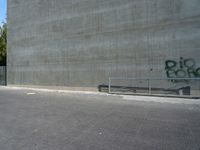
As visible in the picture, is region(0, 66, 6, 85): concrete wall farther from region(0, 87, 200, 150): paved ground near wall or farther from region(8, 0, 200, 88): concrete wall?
region(0, 87, 200, 150): paved ground near wall

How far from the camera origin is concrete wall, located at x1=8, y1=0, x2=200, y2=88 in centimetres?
1262

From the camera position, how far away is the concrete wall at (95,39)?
12.6m

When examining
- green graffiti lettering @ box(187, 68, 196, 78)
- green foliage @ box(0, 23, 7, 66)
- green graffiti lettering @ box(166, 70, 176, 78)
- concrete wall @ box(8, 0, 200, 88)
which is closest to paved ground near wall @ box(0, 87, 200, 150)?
green graffiti lettering @ box(187, 68, 196, 78)

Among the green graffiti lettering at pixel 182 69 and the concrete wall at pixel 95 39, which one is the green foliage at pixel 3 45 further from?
the green graffiti lettering at pixel 182 69

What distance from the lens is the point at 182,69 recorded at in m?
12.4

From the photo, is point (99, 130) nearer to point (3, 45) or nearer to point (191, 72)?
point (191, 72)

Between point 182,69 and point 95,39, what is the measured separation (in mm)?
6250

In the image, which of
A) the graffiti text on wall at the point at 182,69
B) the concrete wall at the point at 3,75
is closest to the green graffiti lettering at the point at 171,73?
the graffiti text on wall at the point at 182,69

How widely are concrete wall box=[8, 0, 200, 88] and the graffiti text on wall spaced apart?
0.64 feet

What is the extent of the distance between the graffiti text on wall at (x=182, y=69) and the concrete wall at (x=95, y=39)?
0.64 ft

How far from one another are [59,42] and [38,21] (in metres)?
3.16

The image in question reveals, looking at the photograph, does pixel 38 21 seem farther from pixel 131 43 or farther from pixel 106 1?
pixel 131 43

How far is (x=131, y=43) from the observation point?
14047mm

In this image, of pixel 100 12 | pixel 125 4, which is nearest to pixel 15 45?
pixel 100 12
